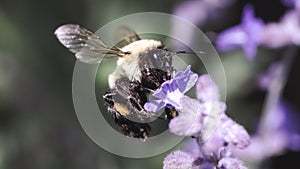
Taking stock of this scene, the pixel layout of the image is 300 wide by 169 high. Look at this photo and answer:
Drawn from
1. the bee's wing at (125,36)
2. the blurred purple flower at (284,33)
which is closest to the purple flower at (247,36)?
the blurred purple flower at (284,33)

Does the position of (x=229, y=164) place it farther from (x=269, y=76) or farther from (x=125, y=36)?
(x=269, y=76)

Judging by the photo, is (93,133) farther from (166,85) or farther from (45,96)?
(166,85)

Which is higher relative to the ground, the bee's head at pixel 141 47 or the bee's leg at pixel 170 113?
the bee's head at pixel 141 47

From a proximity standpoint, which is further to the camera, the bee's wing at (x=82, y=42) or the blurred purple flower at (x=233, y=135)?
the bee's wing at (x=82, y=42)

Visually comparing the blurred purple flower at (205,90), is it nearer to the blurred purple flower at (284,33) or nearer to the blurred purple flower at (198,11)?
the blurred purple flower at (284,33)

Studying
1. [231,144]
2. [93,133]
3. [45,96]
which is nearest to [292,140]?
[93,133]

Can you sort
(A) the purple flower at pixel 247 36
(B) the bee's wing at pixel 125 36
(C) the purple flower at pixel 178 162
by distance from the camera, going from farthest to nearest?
(A) the purple flower at pixel 247 36, (B) the bee's wing at pixel 125 36, (C) the purple flower at pixel 178 162

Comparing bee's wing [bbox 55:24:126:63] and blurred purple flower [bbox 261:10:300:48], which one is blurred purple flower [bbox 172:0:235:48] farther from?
bee's wing [bbox 55:24:126:63]

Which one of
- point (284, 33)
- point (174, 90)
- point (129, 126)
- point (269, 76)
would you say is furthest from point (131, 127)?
point (269, 76)
